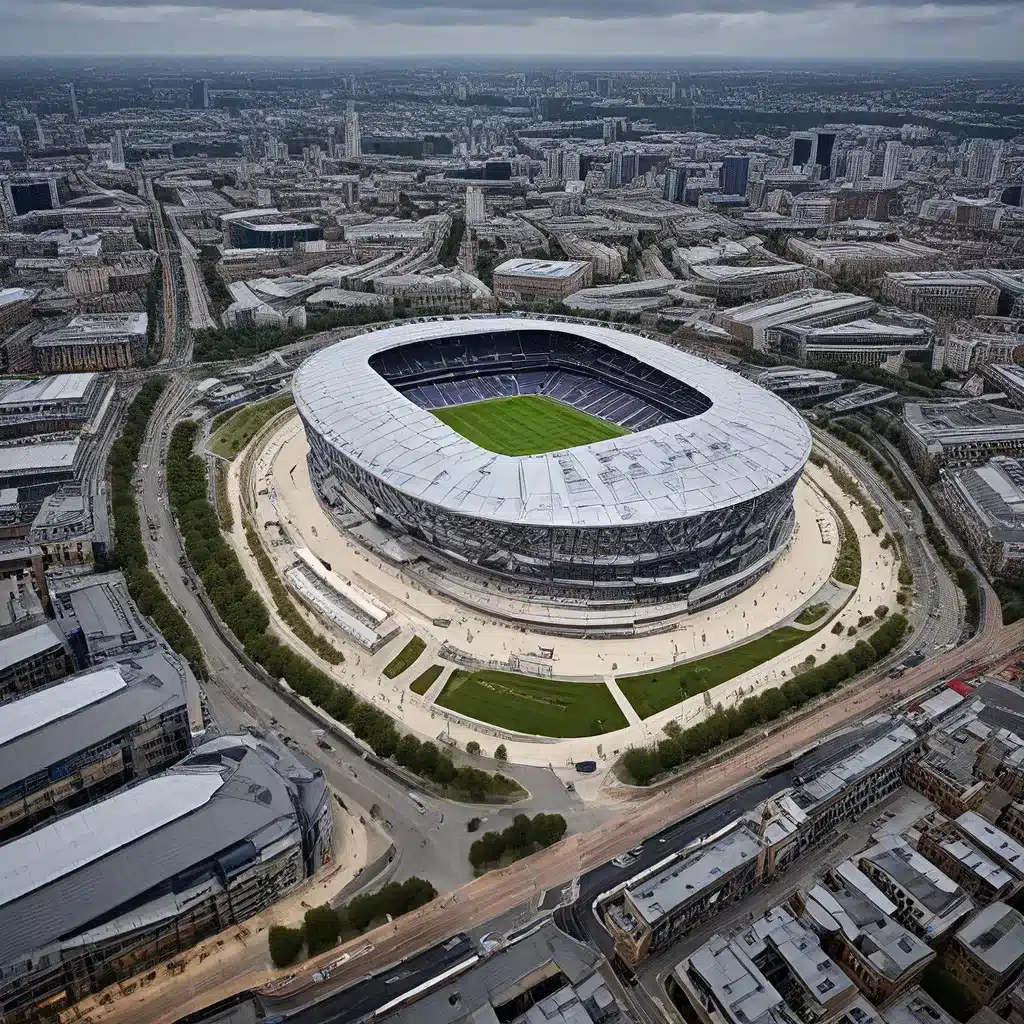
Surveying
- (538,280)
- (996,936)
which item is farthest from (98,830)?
(538,280)

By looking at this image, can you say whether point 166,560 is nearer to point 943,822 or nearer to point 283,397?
point 283,397

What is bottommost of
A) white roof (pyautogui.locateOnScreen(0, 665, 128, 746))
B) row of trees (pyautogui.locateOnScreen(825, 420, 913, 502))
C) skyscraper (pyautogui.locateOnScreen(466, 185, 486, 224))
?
row of trees (pyautogui.locateOnScreen(825, 420, 913, 502))

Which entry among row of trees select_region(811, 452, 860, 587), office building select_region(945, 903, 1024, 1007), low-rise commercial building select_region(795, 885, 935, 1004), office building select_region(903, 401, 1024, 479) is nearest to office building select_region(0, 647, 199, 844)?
low-rise commercial building select_region(795, 885, 935, 1004)

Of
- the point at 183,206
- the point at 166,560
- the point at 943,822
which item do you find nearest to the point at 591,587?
the point at 943,822

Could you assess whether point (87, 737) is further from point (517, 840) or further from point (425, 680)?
point (517, 840)

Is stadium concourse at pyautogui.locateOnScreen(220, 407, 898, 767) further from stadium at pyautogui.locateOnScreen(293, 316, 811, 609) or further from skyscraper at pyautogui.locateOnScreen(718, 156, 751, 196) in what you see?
skyscraper at pyautogui.locateOnScreen(718, 156, 751, 196)

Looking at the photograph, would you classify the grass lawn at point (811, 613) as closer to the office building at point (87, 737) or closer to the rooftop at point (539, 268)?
the office building at point (87, 737)

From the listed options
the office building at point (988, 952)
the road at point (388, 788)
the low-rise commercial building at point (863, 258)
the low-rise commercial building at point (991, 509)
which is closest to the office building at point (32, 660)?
the road at point (388, 788)
